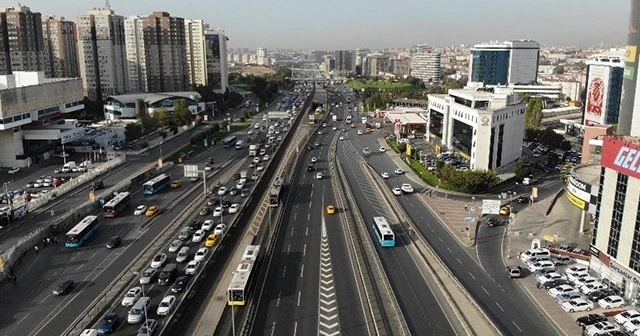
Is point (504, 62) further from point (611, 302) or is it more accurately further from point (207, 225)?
point (611, 302)

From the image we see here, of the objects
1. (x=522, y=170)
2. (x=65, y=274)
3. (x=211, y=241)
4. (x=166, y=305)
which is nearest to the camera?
(x=166, y=305)

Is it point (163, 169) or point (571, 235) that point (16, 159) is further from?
point (571, 235)

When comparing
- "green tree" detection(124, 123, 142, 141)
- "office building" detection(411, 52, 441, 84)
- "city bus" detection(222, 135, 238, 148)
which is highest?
"office building" detection(411, 52, 441, 84)

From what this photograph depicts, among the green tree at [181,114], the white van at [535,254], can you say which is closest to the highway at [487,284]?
the white van at [535,254]

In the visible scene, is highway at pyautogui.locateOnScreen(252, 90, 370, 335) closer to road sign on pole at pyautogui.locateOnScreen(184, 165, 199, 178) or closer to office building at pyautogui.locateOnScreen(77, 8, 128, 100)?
road sign on pole at pyautogui.locateOnScreen(184, 165, 199, 178)

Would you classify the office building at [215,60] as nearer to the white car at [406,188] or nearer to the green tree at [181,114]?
the green tree at [181,114]

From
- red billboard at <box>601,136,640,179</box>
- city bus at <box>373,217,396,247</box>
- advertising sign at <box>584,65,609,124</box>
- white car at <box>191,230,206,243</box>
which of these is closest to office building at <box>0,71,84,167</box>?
white car at <box>191,230,206,243</box>

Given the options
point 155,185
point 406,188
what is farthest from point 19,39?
point 406,188
